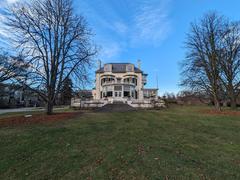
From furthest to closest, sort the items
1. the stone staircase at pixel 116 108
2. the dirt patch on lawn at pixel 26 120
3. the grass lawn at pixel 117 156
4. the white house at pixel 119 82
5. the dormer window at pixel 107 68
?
1. the dormer window at pixel 107 68
2. the white house at pixel 119 82
3. the stone staircase at pixel 116 108
4. the dirt patch on lawn at pixel 26 120
5. the grass lawn at pixel 117 156

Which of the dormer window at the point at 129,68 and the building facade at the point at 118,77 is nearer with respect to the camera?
the building facade at the point at 118,77

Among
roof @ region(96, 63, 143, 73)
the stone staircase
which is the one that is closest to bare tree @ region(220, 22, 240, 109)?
the stone staircase

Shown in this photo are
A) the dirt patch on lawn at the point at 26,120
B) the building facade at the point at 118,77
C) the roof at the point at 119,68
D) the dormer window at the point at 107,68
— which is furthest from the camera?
the roof at the point at 119,68

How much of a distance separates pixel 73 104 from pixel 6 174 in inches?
929

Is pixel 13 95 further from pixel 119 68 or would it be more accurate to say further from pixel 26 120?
pixel 26 120

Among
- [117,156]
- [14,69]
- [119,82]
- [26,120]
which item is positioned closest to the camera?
[117,156]

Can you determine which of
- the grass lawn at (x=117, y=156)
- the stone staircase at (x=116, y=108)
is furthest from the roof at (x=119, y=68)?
the grass lawn at (x=117, y=156)

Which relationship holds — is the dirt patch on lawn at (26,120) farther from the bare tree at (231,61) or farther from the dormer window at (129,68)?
the dormer window at (129,68)

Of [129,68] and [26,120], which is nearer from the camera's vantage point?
[26,120]

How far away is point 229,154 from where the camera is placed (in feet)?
19.7

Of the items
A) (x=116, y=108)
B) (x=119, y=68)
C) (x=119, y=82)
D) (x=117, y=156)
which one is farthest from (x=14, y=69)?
(x=119, y=68)

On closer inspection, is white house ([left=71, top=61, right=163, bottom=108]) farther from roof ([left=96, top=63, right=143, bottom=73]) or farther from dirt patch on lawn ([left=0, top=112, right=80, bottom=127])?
dirt patch on lawn ([left=0, top=112, right=80, bottom=127])

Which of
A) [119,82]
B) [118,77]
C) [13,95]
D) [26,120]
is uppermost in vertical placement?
[118,77]

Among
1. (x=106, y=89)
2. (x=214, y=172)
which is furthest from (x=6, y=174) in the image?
(x=106, y=89)
